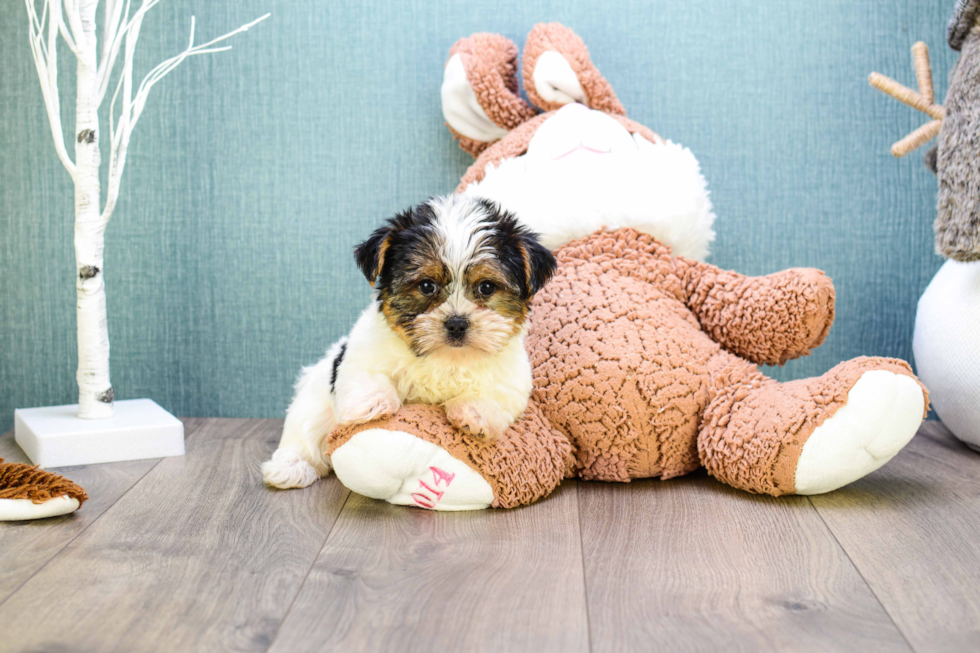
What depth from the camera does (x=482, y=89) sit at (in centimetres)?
232

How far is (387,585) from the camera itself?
4.63ft

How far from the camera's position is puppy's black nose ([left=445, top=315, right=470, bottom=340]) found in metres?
1.63

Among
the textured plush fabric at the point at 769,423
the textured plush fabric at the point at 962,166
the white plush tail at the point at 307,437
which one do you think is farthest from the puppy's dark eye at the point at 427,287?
the textured plush fabric at the point at 962,166

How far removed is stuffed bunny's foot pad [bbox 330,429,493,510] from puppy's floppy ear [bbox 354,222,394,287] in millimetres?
331

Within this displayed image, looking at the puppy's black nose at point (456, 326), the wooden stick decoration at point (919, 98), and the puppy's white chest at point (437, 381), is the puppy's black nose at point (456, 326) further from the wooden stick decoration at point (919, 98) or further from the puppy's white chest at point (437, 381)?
the wooden stick decoration at point (919, 98)

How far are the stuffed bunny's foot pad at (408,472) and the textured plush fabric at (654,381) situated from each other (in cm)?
2

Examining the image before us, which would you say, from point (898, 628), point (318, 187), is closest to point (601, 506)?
point (898, 628)

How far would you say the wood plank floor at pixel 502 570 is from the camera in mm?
1237

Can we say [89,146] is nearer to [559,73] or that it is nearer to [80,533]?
[80,533]

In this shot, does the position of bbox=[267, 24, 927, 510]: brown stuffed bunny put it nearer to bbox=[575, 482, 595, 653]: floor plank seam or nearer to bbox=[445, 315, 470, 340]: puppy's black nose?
bbox=[575, 482, 595, 653]: floor plank seam

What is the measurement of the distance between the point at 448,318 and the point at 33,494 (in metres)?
0.93

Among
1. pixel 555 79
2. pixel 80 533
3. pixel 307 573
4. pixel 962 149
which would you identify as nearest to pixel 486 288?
pixel 307 573

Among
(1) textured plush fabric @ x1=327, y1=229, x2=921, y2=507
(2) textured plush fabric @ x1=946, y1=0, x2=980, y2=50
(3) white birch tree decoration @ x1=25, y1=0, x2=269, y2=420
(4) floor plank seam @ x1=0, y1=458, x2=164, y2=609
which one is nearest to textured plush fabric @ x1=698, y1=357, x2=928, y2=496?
(1) textured plush fabric @ x1=327, y1=229, x2=921, y2=507

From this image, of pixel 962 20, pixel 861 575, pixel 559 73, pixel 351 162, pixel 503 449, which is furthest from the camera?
pixel 351 162
